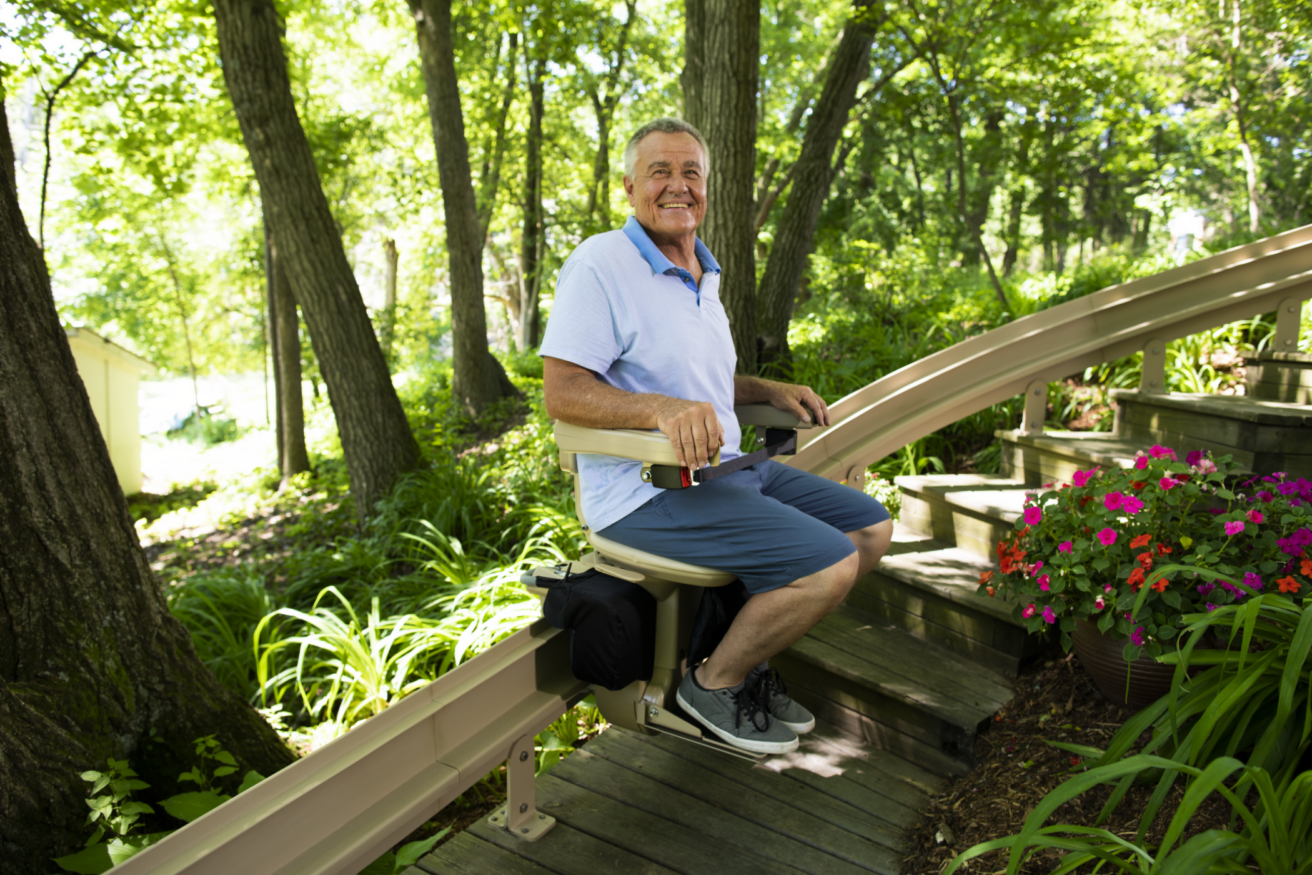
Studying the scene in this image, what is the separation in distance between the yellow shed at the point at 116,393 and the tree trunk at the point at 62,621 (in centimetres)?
1131

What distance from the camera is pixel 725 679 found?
1.82m

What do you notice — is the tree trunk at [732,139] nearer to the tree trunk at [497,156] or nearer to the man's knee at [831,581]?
the man's knee at [831,581]

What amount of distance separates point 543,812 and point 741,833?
1.62 feet

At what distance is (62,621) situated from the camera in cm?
185

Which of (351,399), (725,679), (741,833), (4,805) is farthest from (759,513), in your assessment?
(351,399)

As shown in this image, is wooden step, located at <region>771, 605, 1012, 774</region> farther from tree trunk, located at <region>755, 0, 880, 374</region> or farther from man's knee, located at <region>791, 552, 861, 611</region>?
tree trunk, located at <region>755, 0, 880, 374</region>

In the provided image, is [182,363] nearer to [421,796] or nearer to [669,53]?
[669,53]

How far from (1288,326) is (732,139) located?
2594 millimetres

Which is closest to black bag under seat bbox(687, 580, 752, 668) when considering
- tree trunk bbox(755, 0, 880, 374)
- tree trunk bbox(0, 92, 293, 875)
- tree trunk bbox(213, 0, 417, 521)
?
tree trunk bbox(0, 92, 293, 875)

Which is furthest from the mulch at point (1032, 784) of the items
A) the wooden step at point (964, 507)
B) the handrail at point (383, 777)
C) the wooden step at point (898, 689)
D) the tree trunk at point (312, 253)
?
the tree trunk at point (312, 253)

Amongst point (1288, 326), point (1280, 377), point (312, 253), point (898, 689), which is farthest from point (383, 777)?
point (312, 253)

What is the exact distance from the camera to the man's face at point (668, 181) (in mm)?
1965

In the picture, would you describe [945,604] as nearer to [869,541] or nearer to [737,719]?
[869,541]

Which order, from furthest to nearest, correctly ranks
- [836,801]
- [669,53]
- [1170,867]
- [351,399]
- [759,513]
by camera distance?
[669,53] < [351,399] < [836,801] < [759,513] < [1170,867]
